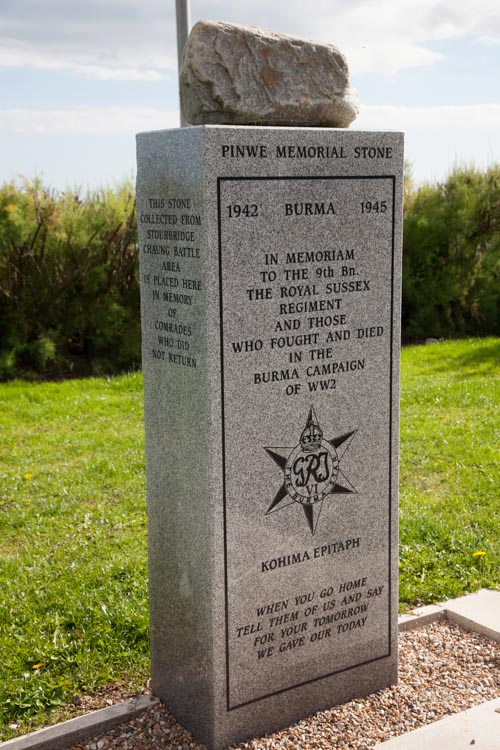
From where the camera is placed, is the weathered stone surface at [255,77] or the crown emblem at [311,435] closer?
the weathered stone surface at [255,77]

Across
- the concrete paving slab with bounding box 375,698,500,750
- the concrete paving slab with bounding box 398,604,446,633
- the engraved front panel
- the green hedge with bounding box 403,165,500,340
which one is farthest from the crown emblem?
the green hedge with bounding box 403,165,500,340

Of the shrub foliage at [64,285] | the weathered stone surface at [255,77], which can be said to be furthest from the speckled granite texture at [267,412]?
the shrub foliage at [64,285]

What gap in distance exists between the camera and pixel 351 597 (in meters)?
3.83

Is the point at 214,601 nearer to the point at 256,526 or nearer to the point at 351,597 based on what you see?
the point at 256,526

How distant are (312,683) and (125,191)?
919 centimetres

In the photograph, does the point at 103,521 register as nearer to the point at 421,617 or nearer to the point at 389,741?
the point at 421,617

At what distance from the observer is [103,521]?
19.6 feet

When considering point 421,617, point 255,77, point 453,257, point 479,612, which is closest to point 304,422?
point 255,77

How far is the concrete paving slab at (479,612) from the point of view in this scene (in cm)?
436

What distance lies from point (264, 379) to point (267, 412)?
14 cm

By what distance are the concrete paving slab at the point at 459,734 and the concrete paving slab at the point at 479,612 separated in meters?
0.84

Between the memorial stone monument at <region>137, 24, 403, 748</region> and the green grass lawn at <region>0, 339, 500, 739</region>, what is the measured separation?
563 millimetres

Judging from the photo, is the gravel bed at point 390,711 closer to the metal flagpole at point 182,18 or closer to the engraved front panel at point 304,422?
the engraved front panel at point 304,422

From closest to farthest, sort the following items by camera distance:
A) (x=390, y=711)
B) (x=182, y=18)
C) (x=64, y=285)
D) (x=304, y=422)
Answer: (x=304, y=422), (x=390, y=711), (x=182, y=18), (x=64, y=285)
